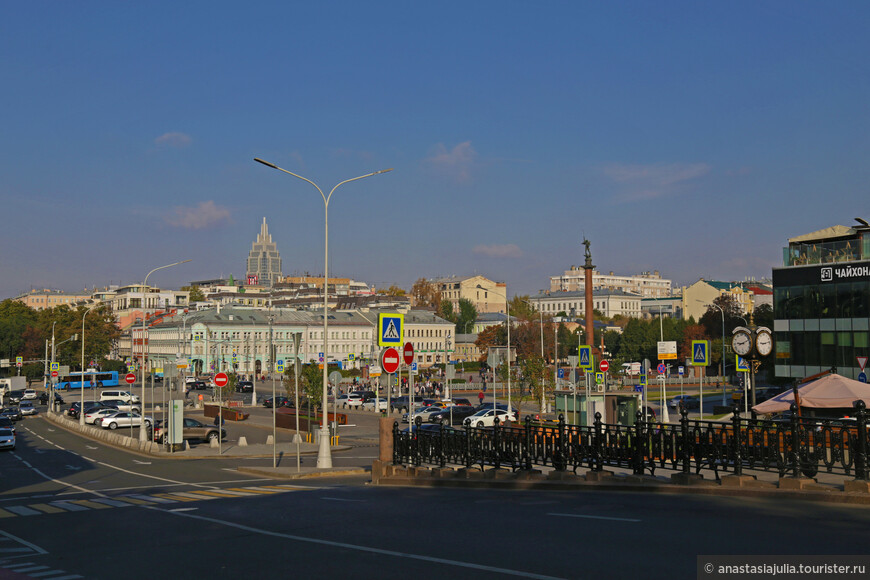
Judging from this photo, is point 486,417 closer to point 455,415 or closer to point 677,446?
point 455,415

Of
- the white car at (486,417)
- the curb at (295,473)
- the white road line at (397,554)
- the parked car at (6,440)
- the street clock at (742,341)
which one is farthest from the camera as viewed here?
the white car at (486,417)

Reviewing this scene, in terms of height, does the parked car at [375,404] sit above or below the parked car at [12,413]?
above

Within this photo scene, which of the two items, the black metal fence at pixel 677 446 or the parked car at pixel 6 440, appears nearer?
the black metal fence at pixel 677 446

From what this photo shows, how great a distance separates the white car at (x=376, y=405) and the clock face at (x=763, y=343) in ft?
152

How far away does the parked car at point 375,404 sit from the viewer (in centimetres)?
6581

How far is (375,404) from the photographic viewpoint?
226 feet

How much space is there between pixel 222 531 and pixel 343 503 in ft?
10.8

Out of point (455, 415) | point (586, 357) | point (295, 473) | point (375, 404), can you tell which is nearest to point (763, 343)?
point (295, 473)

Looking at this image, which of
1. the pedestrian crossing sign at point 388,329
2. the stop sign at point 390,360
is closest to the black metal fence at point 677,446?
the stop sign at point 390,360

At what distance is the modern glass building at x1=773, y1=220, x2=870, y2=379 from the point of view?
54656mm

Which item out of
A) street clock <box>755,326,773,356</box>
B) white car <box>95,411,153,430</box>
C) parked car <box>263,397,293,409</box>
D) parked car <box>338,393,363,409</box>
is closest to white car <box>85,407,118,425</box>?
white car <box>95,411,153,430</box>

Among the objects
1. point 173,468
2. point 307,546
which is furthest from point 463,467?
point 173,468

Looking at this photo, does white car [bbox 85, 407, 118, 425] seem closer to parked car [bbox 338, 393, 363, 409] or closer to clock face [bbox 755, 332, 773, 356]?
parked car [bbox 338, 393, 363, 409]

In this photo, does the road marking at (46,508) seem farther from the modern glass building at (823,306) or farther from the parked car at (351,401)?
the parked car at (351,401)
